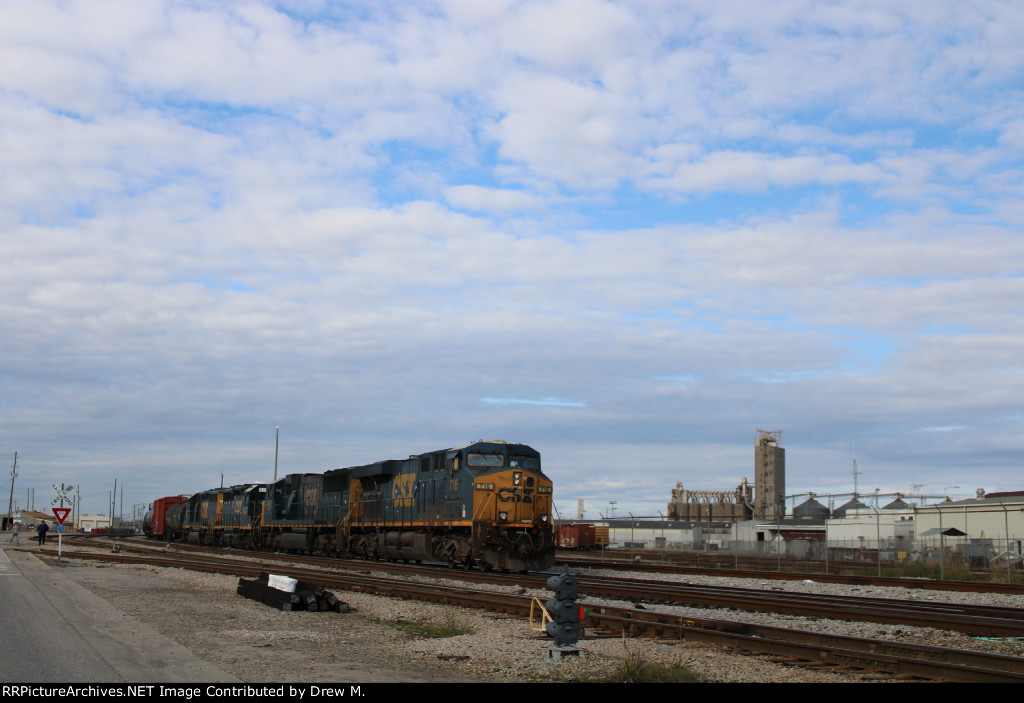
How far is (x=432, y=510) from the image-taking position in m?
27.8

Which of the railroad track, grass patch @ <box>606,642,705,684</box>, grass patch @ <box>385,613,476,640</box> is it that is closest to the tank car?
the railroad track

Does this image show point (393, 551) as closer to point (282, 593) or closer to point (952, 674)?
point (282, 593)

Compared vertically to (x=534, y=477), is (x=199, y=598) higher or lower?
lower

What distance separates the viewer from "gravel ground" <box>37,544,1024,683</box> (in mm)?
9742

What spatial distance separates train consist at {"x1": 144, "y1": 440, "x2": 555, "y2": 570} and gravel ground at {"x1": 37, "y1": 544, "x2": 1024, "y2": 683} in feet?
22.9

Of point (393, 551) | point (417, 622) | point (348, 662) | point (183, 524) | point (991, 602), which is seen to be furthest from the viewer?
point (183, 524)

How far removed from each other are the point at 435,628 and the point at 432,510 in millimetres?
14067

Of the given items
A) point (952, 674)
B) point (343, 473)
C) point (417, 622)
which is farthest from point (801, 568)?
point (952, 674)

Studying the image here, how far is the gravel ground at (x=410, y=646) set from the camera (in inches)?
384

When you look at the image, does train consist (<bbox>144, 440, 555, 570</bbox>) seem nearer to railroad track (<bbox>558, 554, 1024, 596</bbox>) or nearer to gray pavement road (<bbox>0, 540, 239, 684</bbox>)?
railroad track (<bbox>558, 554, 1024, 596</bbox>)

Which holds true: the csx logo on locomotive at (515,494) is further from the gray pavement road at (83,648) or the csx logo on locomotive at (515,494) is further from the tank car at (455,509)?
the gray pavement road at (83,648)

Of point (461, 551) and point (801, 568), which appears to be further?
point (801, 568)

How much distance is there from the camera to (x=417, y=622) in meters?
14.9

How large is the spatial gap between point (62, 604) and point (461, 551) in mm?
11664
